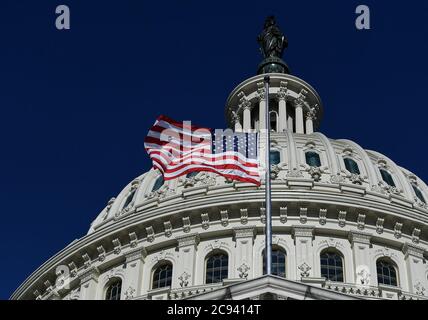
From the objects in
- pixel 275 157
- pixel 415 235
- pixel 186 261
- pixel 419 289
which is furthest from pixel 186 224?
pixel 419 289

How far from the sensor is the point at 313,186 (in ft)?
163

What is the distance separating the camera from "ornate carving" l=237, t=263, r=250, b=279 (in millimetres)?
45819

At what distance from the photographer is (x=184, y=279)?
153 ft

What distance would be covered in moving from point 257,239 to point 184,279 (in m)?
4.07

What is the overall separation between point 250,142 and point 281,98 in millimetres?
26473

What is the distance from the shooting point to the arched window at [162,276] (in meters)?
48.3

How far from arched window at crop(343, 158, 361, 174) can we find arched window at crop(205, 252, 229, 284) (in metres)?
9.05

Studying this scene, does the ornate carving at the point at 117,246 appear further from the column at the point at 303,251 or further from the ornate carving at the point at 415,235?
the ornate carving at the point at 415,235

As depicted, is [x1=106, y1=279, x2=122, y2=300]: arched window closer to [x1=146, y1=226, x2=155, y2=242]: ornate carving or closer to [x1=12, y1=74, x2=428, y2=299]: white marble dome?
[x1=12, y1=74, x2=428, y2=299]: white marble dome

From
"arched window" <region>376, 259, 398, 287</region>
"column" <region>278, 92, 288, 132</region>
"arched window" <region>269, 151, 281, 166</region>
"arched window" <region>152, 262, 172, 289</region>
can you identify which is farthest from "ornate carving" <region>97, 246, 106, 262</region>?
"column" <region>278, 92, 288, 132</region>
